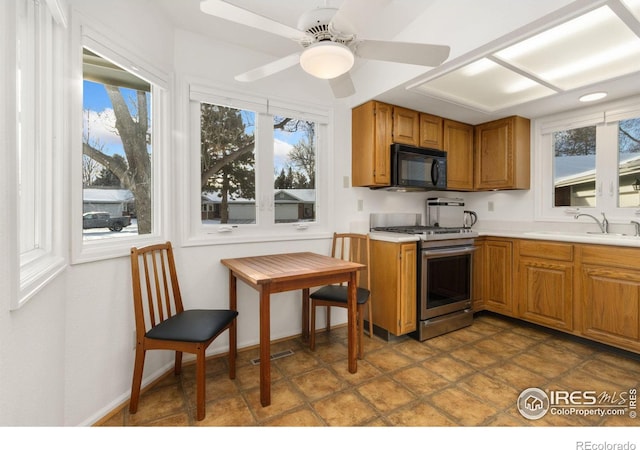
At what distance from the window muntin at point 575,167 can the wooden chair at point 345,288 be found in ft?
7.48

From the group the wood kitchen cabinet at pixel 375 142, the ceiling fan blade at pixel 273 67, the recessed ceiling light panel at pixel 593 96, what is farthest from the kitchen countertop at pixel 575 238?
the ceiling fan blade at pixel 273 67

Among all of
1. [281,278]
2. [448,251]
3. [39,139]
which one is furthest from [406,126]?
[39,139]

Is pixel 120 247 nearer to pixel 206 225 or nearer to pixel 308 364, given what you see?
pixel 206 225

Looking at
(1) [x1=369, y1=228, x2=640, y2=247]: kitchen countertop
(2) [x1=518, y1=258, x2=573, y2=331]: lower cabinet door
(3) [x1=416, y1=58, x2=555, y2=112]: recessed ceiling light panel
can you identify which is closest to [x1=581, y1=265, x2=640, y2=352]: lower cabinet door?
(2) [x1=518, y1=258, x2=573, y2=331]: lower cabinet door

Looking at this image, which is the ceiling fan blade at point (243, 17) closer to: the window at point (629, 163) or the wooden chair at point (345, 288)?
the wooden chair at point (345, 288)

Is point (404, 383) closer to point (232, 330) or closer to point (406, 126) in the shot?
point (232, 330)

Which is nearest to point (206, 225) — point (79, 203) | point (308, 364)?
point (79, 203)

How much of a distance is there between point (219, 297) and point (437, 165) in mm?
2512

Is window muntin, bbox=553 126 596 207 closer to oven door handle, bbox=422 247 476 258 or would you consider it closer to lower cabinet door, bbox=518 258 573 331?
lower cabinet door, bbox=518 258 573 331

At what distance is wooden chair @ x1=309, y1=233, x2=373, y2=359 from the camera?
7.84 ft

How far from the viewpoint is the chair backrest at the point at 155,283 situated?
182 cm

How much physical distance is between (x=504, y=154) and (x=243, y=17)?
313 centimetres

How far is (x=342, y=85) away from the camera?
1.81 m

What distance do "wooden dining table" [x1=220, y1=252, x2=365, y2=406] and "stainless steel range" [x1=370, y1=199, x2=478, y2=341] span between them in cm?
84
